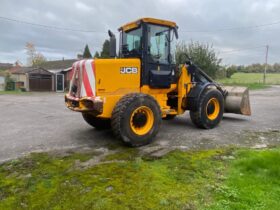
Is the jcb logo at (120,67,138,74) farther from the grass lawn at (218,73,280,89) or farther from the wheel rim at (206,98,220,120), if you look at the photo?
the grass lawn at (218,73,280,89)

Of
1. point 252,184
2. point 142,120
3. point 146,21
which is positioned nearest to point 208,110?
point 142,120

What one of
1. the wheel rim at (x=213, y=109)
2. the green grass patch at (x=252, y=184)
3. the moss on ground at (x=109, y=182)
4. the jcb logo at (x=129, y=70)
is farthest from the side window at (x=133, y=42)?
the green grass patch at (x=252, y=184)

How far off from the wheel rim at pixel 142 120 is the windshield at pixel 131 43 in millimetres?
1319

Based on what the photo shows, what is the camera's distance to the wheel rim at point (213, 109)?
7606 millimetres

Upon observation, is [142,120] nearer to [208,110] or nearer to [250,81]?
[208,110]

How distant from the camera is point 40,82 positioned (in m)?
30.2

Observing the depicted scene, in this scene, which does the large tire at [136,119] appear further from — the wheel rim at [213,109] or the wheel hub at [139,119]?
the wheel rim at [213,109]

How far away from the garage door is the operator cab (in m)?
25.0

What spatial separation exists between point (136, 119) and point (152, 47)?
173 cm

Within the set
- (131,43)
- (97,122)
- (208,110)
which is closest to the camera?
(131,43)

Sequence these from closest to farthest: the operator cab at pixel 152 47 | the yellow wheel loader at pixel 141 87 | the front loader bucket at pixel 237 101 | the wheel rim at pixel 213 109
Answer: the yellow wheel loader at pixel 141 87, the operator cab at pixel 152 47, the wheel rim at pixel 213 109, the front loader bucket at pixel 237 101

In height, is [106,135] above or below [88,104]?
below

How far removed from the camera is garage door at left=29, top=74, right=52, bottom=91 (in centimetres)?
2992

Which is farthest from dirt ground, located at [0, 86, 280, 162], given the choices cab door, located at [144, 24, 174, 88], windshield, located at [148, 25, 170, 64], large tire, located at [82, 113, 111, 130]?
windshield, located at [148, 25, 170, 64]
